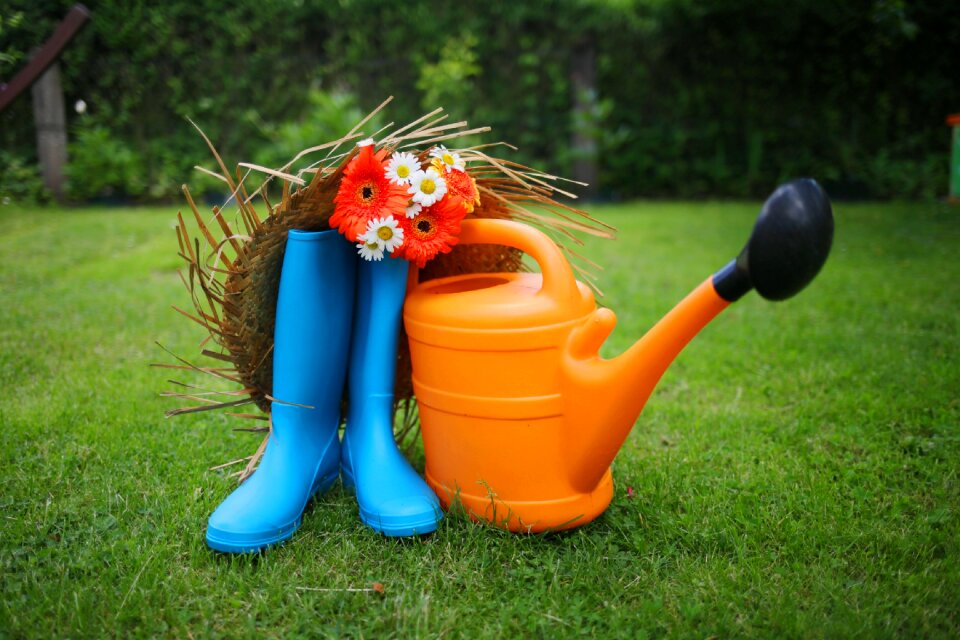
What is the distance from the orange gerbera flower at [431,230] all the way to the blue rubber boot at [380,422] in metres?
0.08

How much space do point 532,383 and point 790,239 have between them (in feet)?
1.70

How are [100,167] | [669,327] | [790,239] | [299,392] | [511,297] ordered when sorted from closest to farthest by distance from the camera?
[790,239], [669,327], [511,297], [299,392], [100,167]

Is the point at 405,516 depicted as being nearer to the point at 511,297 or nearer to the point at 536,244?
the point at 511,297

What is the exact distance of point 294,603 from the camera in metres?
1.25

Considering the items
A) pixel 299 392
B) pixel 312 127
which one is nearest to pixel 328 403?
pixel 299 392

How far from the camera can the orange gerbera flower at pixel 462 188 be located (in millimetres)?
1457

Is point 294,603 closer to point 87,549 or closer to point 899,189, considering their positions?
point 87,549

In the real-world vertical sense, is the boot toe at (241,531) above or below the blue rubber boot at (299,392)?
below

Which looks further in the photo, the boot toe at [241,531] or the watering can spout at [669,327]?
the boot toe at [241,531]

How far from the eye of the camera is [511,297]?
55.5 inches

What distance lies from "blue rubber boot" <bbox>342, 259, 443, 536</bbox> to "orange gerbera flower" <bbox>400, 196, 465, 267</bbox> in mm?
81

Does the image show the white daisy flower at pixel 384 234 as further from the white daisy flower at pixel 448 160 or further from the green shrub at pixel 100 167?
the green shrub at pixel 100 167

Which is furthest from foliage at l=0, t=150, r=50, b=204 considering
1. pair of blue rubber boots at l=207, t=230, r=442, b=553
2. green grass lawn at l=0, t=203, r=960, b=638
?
pair of blue rubber boots at l=207, t=230, r=442, b=553

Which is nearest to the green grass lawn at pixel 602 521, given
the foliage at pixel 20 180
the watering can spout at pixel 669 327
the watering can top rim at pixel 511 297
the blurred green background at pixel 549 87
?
the watering can spout at pixel 669 327
